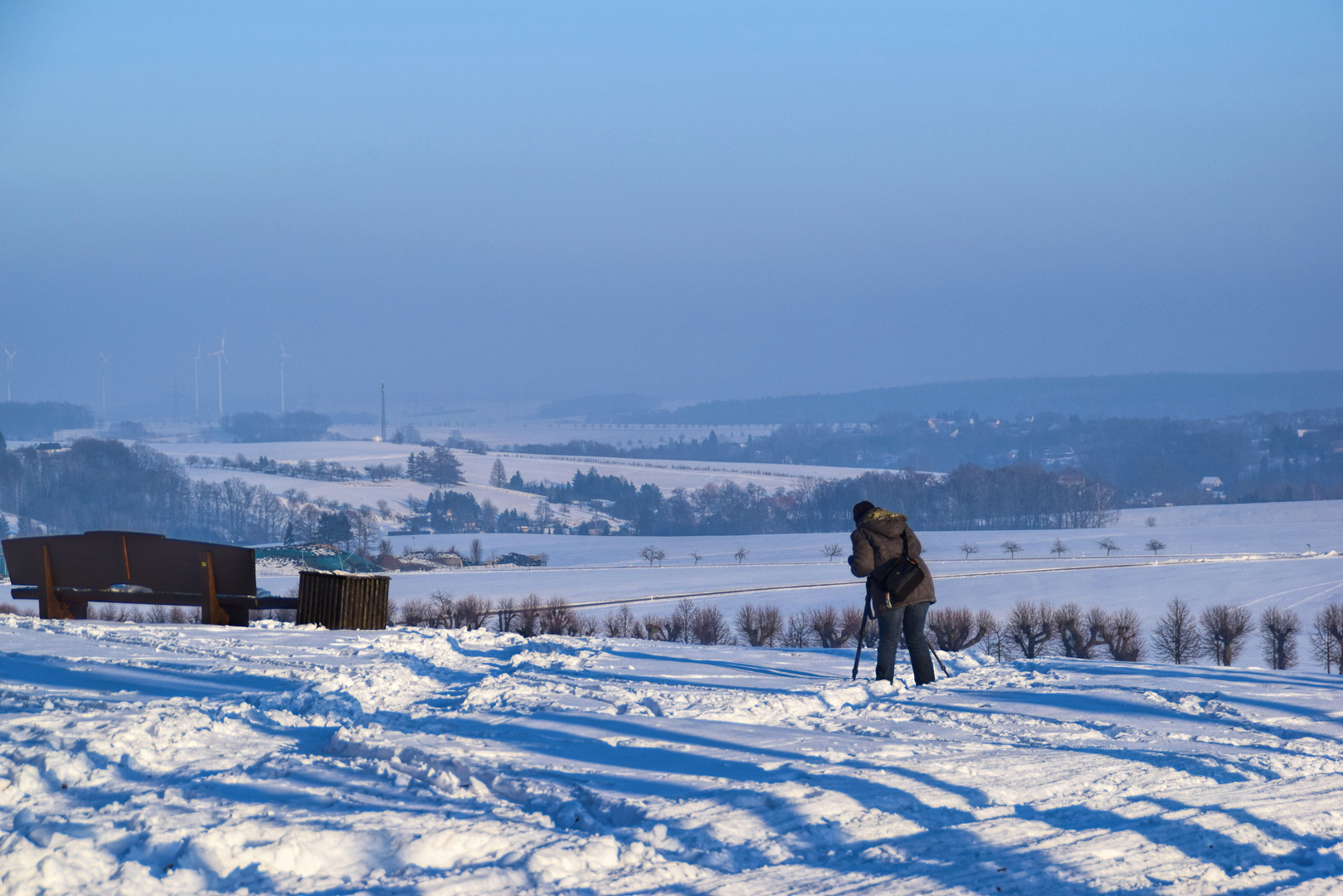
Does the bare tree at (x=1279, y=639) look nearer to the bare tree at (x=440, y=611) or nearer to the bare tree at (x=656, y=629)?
the bare tree at (x=656, y=629)

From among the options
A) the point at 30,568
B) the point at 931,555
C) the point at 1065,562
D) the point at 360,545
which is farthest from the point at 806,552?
the point at 30,568

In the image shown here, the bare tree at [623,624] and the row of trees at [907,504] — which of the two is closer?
the bare tree at [623,624]

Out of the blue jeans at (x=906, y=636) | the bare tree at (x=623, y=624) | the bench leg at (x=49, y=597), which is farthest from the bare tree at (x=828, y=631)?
the blue jeans at (x=906, y=636)

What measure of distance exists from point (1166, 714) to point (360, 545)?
10448cm

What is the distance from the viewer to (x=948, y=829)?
4.80m

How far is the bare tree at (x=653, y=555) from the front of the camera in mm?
97938

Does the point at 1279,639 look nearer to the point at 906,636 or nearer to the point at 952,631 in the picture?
the point at 952,631

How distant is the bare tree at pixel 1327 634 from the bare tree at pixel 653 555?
5471 cm

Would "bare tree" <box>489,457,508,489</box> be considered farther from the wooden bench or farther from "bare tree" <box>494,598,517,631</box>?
the wooden bench

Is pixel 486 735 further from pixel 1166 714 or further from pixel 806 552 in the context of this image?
pixel 806 552

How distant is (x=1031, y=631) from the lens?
3706 cm

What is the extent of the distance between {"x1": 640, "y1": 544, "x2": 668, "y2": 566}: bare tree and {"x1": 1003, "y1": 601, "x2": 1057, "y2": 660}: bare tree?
48.9 meters

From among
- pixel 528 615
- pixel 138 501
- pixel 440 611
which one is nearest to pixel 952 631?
pixel 528 615

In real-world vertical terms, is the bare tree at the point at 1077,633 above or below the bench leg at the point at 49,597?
below
